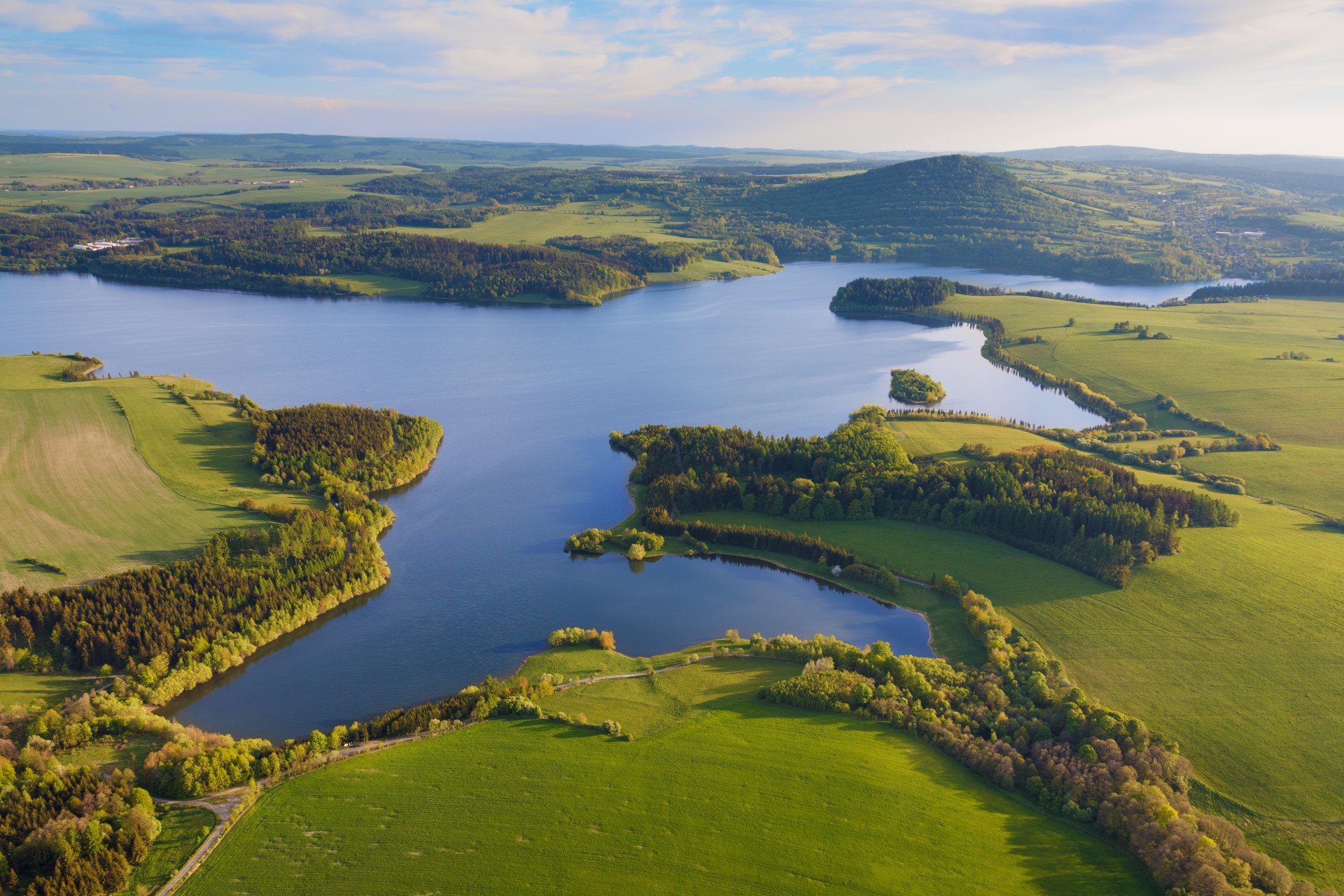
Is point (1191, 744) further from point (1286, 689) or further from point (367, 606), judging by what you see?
point (367, 606)

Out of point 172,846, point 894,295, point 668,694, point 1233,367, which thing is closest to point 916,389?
point 1233,367

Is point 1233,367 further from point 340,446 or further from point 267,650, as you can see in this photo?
point 267,650

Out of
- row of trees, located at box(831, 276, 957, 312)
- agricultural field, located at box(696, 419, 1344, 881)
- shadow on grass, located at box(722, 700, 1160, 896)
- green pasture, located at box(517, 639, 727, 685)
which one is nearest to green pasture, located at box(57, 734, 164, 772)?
green pasture, located at box(517, 639, 727, 685)

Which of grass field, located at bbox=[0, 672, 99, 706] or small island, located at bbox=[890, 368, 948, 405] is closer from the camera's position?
grass field, located at bbox=[0, 672, 99, 706]

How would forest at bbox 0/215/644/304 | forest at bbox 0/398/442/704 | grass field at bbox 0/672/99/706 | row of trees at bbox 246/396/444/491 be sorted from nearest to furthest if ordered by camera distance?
grass field at bbox 0/672/99/706 < forest at bbox 0/398/442/704 < row of trees at bbox 246/396/444/491 < forest at bbox 0/215/644/304

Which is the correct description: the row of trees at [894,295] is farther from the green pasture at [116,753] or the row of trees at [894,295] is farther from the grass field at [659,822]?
the green pasture at [116,753]

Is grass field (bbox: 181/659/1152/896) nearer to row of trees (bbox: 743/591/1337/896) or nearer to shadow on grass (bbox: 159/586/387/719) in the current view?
row of trees (bbox: 743/591/1337/896)

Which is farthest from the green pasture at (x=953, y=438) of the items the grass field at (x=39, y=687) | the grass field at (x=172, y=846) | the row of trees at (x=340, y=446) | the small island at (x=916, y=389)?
the grass field at (x=39, y=687)
